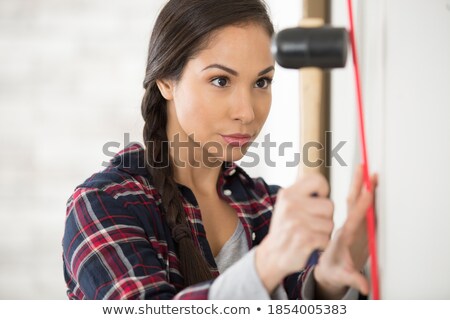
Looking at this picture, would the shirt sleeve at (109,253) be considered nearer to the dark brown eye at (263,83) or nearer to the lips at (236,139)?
the lips at (236,139)

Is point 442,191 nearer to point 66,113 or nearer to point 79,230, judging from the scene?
point 79,230

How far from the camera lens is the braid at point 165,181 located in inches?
51.3

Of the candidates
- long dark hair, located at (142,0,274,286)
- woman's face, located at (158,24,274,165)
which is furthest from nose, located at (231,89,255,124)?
long dark hair, located at (142,0,274,286)

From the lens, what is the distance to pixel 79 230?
120cm

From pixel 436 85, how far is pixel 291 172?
4.16ft

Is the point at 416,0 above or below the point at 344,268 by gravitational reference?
above

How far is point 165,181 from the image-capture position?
1402mm

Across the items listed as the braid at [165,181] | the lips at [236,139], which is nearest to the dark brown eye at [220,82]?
the lips at [236,139]

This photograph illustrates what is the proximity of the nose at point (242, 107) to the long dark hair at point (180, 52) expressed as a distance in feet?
0.44

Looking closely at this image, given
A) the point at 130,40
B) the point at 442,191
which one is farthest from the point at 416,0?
the point at 130,40

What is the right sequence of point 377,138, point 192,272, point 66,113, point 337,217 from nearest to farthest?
point 377,138 < point 192,272 < point 337,217 < point 66,113

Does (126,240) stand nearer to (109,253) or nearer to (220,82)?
(109,253)

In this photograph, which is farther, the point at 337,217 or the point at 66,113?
the point at 66,113
